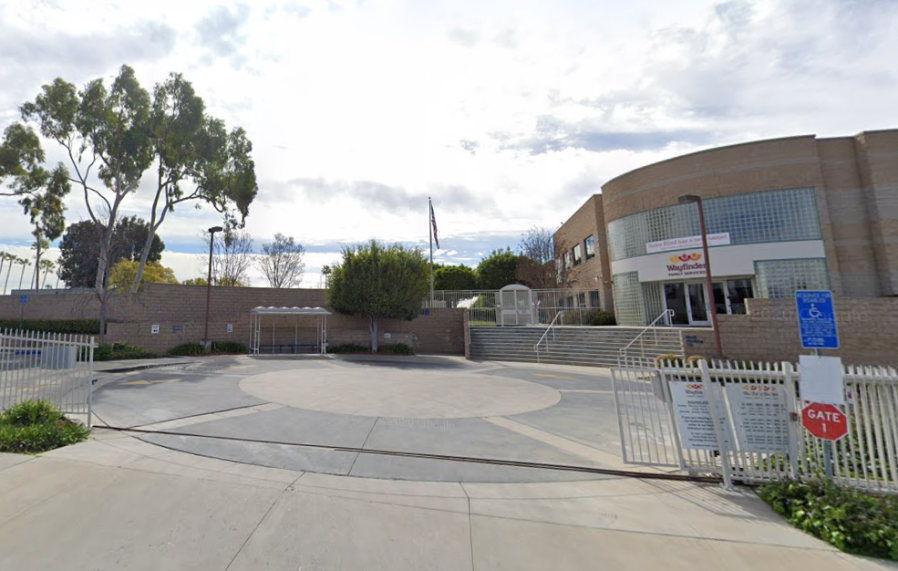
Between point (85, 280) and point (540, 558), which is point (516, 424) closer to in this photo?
point (540, 558)

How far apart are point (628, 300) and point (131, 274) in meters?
41.8

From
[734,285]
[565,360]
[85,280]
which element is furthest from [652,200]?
[85,280]

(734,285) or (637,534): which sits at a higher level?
(734,285)

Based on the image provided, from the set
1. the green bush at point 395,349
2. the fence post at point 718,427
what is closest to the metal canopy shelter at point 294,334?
the green bush at point 395,349

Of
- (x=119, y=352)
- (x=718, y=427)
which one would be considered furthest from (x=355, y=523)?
(x=119, y=352)

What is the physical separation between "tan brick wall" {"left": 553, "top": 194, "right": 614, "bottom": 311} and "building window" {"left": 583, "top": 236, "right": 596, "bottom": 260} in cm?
27

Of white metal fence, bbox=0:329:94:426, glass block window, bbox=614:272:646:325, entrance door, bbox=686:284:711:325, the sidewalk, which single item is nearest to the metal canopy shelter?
white metal fence, bbox=0:329:94:426

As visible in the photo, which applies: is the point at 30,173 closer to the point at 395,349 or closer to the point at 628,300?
the point at 395,349

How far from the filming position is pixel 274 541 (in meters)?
3.26

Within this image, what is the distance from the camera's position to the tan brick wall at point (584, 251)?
27.7m

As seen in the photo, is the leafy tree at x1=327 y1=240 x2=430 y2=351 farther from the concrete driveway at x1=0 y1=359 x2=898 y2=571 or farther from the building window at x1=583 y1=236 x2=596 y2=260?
the concrete driveway at x1=0 y1=359 x2=898 y2=571

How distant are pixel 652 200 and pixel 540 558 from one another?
82.9 ft

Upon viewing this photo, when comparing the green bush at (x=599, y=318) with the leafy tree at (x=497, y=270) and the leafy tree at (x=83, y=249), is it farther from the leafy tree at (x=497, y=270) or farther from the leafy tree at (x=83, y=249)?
the leafy tree at (x=83, y=249)

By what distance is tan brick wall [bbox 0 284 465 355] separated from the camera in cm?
2230
